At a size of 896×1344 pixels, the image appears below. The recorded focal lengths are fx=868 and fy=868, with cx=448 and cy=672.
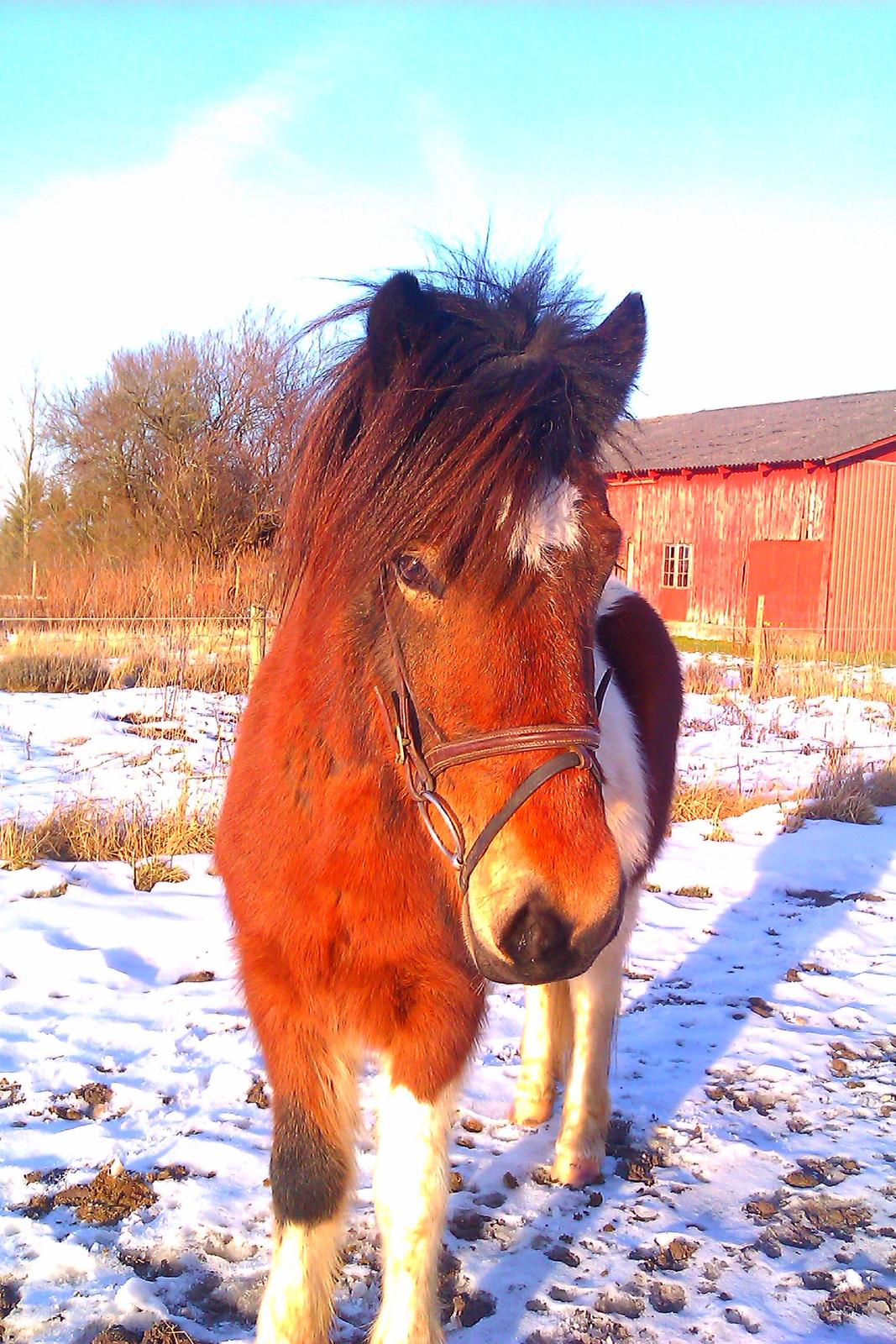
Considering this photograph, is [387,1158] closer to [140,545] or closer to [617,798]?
[617,798]

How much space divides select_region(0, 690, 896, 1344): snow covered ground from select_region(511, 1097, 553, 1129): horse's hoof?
0.05m

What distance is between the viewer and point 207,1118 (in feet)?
9.62

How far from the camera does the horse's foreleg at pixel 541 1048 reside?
10.4ft

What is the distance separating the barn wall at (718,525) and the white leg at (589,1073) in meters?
19.2

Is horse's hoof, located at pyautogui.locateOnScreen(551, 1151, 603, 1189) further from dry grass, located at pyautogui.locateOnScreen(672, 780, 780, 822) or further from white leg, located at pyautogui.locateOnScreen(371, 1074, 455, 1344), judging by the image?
dry grass, located at pyautogui.locateOnScreen(672, 780, 780, 822)

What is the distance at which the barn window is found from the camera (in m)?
25.5

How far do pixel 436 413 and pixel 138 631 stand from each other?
34.8ft

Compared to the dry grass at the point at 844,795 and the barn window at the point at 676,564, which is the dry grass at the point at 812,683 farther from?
the barn window at the point at 676,564

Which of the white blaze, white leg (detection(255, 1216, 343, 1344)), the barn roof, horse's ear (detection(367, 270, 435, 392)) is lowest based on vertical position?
white leg (detection(255, 1216, 343, 1344))

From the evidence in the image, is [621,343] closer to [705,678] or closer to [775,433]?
[705,678]

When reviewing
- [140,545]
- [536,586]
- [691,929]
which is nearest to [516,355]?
[536,586]

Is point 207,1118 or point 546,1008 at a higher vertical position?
point 546,1008

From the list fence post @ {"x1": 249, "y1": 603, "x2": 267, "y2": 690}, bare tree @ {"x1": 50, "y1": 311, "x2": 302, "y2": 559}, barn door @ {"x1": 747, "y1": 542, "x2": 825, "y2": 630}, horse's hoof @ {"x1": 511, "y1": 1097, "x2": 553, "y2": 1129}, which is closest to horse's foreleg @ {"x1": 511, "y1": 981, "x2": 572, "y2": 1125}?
horse's hoof @ {"x1": 511, "y1": 1097, "x2": 553, "y2": 1129}

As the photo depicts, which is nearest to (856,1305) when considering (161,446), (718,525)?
(161,446)
